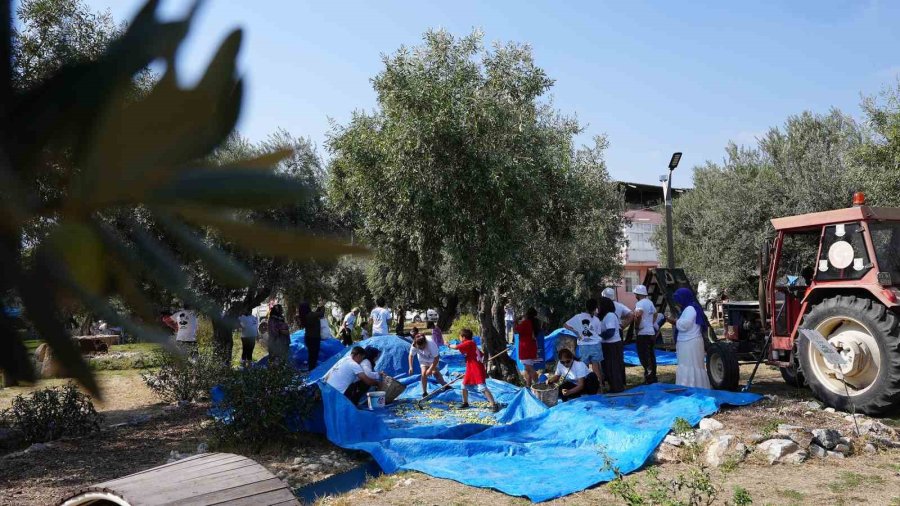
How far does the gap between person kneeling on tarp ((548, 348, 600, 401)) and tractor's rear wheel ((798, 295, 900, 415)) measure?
2.85 m

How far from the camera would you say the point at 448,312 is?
111 feet

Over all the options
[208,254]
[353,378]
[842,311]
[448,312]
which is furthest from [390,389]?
[448,312]

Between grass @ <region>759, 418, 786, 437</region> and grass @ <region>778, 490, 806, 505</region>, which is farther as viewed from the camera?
grass @ <region>759, 418, 786, 437</region>


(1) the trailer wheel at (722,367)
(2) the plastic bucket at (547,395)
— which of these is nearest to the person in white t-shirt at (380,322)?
(2) the plastic bucket at (547,395)

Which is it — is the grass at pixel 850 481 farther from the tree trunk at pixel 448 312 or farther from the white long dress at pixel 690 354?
the tree trunk at pixel 448 312

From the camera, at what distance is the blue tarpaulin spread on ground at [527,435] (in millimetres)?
7410

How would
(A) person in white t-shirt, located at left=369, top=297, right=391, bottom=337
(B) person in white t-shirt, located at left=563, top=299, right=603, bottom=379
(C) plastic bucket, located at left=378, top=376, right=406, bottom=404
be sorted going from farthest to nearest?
(A) person in white t-shirt, located at left=369, top=297, right=391, bottom=337, (C) plastic bucket, located at left=378, top=376, right=406, bottom=404, (B) person in white t-shirt, located at left=563, top=299, right=603, bottom=379

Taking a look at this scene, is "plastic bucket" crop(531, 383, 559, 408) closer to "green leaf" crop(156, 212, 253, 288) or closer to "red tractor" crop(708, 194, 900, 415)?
"red tractor" crop(708, 194, 900, 415)

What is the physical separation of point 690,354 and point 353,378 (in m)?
4.86

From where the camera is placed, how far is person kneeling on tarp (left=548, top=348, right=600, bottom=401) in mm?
10836

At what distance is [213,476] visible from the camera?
4.39 m

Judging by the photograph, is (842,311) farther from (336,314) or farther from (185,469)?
(336,314)

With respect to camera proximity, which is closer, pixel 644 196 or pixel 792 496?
pixel 792 496

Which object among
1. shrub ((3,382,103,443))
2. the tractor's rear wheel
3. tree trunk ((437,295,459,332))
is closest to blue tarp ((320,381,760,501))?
the tractor's rear wheel
